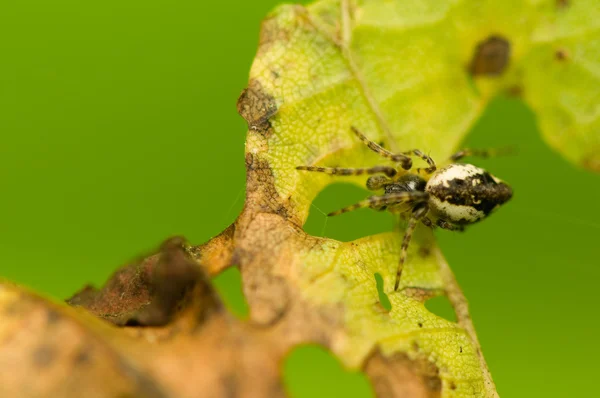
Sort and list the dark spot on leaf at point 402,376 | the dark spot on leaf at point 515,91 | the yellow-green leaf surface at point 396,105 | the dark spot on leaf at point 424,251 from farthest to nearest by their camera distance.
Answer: the dark spot on leaf at point 515,91, the dark spot on leaf at point 424,251, the yellow-green leaf surface at point 396,105, the dark spot on leaf at point 402,376

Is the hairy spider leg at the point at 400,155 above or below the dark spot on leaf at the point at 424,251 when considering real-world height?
above

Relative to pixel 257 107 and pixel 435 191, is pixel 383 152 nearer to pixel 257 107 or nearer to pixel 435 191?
pixel 435 191

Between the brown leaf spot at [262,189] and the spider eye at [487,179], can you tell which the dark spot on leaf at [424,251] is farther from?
the brown leaf spot at [262,189]

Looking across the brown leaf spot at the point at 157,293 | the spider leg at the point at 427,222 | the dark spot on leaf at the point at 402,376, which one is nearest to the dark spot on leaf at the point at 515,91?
the spider leg at the point at 427,222

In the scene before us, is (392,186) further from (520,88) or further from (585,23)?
(585,23)

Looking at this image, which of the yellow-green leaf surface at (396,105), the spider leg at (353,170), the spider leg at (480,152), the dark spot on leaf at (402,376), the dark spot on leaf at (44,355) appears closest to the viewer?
the dark spot on leaf at (44,355)

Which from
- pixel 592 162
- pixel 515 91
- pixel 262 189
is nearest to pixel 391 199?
pixel 262 189

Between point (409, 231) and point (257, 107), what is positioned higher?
point (257, 107)
